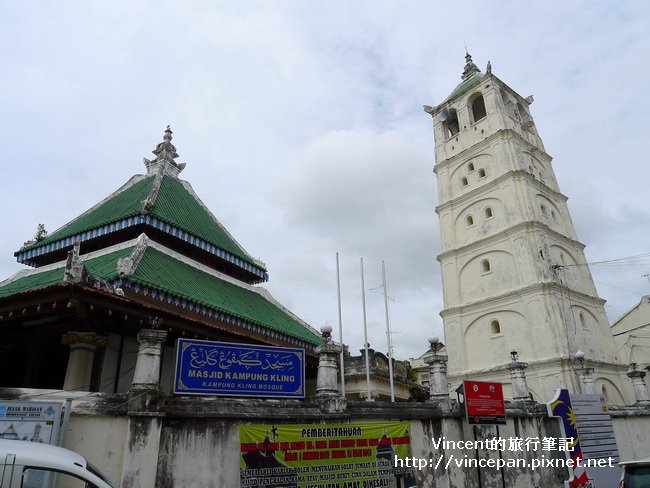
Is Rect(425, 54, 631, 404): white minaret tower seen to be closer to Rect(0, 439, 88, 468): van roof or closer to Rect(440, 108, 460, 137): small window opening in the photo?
Rect(440, 108, 460, 137): small window opening

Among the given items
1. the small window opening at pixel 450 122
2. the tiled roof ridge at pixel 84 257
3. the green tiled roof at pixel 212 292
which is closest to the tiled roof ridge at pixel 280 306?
the green tiled roof at pixel 212 292

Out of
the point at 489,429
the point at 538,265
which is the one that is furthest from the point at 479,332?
the point at 489,429

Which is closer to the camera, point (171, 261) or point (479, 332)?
point (171, 261)

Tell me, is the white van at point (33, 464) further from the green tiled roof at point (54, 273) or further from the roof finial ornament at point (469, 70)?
the roof finial ornament at point (469, 70)

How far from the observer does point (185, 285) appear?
13.6 metres

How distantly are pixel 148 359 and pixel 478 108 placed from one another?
33191mm

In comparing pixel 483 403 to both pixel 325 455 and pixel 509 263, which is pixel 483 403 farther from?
pixel 509 263

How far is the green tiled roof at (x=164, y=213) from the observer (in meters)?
16.0

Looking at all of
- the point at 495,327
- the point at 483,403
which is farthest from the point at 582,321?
the point at 483,403

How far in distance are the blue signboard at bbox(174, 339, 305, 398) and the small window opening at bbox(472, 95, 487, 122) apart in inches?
1168

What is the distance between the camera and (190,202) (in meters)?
19.9

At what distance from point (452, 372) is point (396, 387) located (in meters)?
5.67

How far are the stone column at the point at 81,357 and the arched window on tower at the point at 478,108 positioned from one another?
31.1m

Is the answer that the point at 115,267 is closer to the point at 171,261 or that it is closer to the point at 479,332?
the point at 171,261
